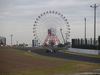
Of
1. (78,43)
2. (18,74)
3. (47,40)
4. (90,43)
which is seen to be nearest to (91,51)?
(90,43)

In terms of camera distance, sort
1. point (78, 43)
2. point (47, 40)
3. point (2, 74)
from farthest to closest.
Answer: point (47, 40) → point (78, 43) → point (2, 74)

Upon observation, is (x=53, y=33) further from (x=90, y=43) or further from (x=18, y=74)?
(x=18, y=74)

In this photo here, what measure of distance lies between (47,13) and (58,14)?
4.07 m

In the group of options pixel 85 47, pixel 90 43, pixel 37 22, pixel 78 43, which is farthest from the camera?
pixel 37 22

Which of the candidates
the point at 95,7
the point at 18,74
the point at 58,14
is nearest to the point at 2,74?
the point at 18,74

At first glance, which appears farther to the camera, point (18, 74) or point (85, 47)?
point (85, 47)

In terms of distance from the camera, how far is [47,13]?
71.6 m

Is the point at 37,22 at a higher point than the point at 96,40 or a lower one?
higher

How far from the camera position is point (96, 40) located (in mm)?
38625

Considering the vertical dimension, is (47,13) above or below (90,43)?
above

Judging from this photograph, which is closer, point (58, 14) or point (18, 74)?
point (18, 74)

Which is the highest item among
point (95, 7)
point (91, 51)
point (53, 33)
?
point (95, 7)

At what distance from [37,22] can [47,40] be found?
842 cm

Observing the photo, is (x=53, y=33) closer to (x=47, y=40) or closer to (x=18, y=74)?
(x=47, y=40)
